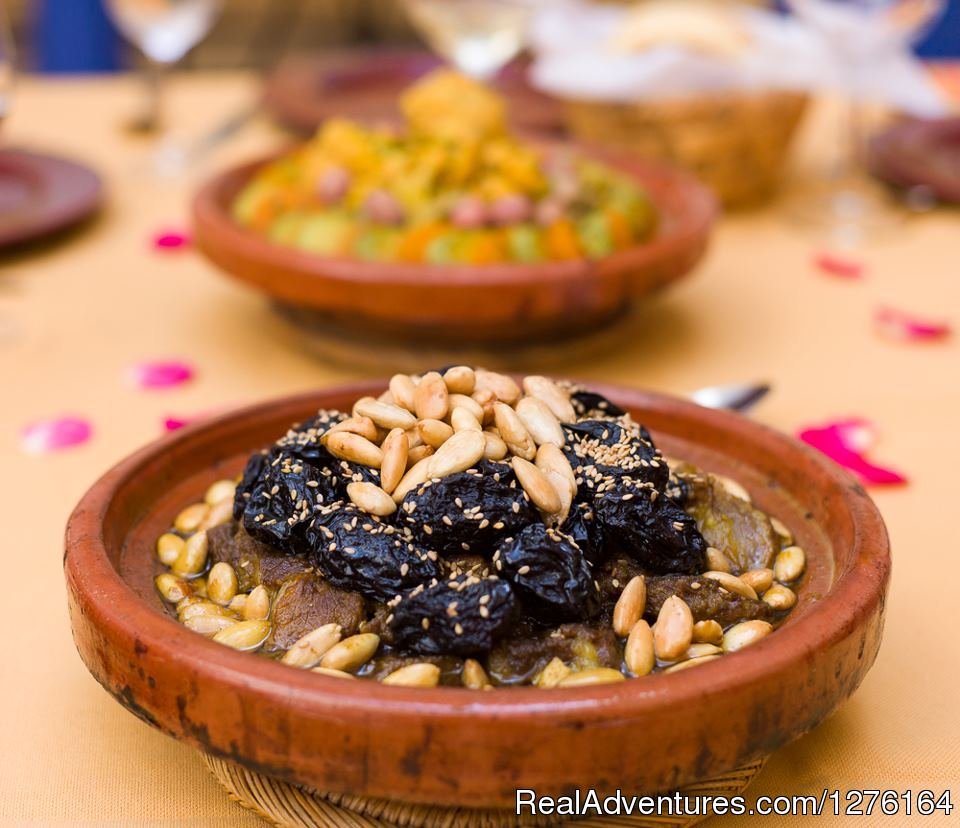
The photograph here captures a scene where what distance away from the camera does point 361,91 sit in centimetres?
282

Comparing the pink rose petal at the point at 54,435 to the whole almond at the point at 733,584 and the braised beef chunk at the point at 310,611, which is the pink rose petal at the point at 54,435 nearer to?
the braised beef chunk at the point at 310,611

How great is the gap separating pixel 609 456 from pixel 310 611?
10.1 inches

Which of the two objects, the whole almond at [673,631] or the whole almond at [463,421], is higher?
the whole almond at [463,421]

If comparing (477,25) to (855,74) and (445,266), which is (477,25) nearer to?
(855,74)

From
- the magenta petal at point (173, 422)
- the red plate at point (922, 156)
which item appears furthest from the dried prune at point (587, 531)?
the red plate at point (922, 156)

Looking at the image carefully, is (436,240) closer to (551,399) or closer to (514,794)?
(551,399)

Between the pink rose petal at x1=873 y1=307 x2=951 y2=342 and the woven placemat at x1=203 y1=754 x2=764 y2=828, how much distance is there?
1.04m

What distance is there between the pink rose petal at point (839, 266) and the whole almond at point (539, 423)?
114cm

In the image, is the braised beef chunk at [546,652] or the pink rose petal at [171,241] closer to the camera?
the braised beef chunk at [546,652]

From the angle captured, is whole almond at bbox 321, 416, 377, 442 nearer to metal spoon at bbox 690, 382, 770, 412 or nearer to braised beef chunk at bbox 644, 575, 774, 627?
braised beef chunk at bbox 644, 575, 774, 627

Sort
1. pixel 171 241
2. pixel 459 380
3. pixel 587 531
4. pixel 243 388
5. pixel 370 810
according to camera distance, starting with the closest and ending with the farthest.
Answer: pixel 370 810 → pixel 587 531 → pixel 459 380 → pixel 243 388 → pixel 171 241

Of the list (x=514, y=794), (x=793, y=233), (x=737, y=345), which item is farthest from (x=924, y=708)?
(x=793, y=233)

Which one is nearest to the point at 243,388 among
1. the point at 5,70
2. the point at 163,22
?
the point at 5,70

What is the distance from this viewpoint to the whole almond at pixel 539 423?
3.19 ft
